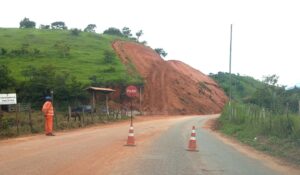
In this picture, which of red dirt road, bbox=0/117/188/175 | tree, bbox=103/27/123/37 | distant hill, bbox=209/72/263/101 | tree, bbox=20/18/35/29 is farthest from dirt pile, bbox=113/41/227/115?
red dirt road, bbox=0/117/188/175

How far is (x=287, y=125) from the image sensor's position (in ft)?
75.3

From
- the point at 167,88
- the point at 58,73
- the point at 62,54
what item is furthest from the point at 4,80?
the point at 167,88

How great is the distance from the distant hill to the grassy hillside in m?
28.0

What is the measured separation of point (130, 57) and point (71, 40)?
12.1 metres

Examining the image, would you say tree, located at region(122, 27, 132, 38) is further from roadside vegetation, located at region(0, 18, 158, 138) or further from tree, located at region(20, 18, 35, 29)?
tree, located at region(20, 18, 35, 29)

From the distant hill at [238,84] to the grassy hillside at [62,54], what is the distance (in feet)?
91.9

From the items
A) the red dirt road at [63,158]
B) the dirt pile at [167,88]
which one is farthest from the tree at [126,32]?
the red dirt road at [63,158]

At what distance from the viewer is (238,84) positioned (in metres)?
113

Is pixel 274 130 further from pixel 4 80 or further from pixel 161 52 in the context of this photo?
pixel 161 52

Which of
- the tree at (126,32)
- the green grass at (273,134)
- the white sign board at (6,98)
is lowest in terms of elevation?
the green grass at (273,134)

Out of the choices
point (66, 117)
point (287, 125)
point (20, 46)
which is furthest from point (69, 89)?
point (287, 125)

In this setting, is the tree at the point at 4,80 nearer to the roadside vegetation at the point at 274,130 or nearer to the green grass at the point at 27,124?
the green grass at the point at 27,124

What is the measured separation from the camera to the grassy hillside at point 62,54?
70.7 m

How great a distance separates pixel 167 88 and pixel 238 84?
115ft
